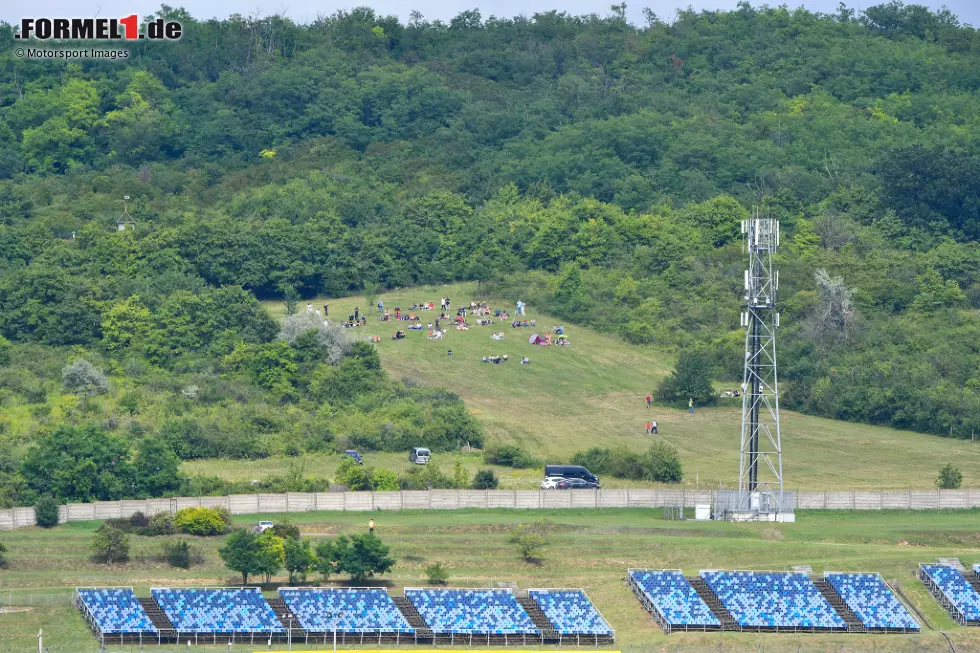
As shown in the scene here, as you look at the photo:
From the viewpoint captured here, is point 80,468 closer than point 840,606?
No

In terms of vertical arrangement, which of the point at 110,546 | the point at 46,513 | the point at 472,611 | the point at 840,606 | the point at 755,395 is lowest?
the point at 840,606

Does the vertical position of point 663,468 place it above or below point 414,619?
above

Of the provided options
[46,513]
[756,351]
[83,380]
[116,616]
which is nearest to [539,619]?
[116,616]

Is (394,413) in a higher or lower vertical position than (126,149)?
lower

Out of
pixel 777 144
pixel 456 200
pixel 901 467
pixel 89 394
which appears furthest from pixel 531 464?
pixel 777 144

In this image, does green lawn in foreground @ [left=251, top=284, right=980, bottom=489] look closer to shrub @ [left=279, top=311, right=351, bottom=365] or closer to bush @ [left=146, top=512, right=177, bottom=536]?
shrub @ [left=279, top=311, right=351, bottom=365]

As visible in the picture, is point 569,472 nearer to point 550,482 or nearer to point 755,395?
point 550,482

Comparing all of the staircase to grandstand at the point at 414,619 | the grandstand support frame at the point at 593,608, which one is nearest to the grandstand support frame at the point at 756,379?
the grandstand support frame at the point at 593,608

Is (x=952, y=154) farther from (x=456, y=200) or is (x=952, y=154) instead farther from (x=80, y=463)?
(x=80, y=463)
